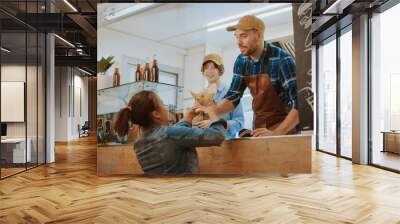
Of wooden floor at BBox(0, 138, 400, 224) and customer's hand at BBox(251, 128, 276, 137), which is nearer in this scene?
wooden floor at BBox(0, 138, 400, 224)

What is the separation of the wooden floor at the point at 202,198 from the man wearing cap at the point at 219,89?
886 millimetres

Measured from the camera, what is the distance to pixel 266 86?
6262 millimetres

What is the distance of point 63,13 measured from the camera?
24.8 feet

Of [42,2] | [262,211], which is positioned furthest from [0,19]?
[262,211]

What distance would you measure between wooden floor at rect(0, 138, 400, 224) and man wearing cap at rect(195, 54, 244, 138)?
0.89 m

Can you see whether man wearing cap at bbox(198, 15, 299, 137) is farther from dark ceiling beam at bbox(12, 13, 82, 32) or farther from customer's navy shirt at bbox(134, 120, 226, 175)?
dark ceiling beam at bbox(12, 13, 82, 32)

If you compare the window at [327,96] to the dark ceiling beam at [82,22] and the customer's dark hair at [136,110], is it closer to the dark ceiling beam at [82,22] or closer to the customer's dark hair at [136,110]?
the customer's dark hair at [136,110]

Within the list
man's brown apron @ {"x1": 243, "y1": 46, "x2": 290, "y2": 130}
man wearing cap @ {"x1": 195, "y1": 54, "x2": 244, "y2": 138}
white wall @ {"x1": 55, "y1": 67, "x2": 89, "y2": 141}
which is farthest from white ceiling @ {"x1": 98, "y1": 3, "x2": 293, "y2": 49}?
white wall @ {"x1": 55, "y1": 67, "x2": 89, "y2": 141}

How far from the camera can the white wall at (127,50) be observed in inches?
249

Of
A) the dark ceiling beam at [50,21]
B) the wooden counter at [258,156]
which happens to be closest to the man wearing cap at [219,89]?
the wooden counter at [258,156]

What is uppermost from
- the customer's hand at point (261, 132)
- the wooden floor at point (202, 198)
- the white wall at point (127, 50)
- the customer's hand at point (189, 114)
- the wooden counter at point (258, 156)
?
the white wall at point (127, 50)

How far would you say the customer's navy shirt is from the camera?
6250 millimetres

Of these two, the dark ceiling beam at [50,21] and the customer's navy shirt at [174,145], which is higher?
the dark ceiling beam at [50,21]

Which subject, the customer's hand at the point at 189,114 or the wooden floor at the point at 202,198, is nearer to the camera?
the wooden floor at the point at 202,198
